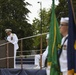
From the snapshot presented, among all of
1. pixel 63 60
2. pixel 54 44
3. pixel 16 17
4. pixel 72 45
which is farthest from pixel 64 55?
pixel 16 17

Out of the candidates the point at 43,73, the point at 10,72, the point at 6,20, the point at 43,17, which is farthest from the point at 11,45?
the point at 43,17

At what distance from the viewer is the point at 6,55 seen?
11.4 meters

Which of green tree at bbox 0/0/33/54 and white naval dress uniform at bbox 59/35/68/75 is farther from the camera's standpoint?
green tree at bbox 0/0/33/54

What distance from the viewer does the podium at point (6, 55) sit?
11.1m

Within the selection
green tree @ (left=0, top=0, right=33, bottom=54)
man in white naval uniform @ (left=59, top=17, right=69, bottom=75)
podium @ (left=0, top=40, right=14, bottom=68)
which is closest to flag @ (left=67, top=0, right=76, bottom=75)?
man in white naval uniform @ (left=59, top=17, right=69, bottom=75)

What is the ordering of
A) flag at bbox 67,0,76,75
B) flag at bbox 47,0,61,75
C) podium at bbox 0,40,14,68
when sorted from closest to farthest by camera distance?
flag at bbox 67,0,76,75, flag at bbox 47,0,61,75, podium at bbox 0,40,14,68

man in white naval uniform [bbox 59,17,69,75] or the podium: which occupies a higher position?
man in white naval uniform [bbox 59,17,69,75]

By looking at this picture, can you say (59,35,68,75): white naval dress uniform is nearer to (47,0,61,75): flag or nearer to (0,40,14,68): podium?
(47,0,61,75): flag

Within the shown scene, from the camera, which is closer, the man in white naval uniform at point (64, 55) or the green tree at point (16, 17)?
the man in white naval uniform at point (64, 55)

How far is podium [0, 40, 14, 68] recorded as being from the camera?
36.6 feet

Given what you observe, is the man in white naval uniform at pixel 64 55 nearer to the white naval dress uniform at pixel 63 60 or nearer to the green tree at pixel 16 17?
the white naval dress uniform at pixel 63 60

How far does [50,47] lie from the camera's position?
4.70 meters

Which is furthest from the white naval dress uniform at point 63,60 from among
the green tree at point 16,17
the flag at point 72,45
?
the green tree at point 16,17

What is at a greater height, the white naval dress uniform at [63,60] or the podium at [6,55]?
the white naval dress uniform at [63,60]
